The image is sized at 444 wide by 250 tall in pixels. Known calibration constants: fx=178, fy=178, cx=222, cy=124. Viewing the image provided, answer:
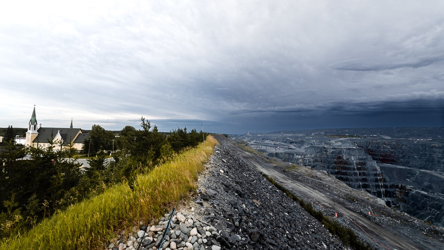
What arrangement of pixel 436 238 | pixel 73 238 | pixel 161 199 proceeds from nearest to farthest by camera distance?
pixel 73 238 < pixel 161 199 < pixel 436 238

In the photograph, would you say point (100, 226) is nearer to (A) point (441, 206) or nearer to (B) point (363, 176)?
(A) point (441, 206)

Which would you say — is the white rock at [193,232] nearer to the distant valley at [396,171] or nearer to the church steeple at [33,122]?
the distant valley at [396,171]

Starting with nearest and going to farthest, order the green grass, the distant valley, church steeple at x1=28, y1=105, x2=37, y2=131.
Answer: the green grass, the distant valley, church steeple at x1=28, y1=105, x2=37, y2=131

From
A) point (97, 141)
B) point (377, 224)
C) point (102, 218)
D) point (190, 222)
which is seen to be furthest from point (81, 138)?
point (377, 224)

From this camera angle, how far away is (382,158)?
107250 mm

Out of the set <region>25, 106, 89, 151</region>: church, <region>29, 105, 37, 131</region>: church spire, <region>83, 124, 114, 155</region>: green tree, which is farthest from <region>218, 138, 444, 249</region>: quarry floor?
<region>29, 105, 37, 131</region>: church spire

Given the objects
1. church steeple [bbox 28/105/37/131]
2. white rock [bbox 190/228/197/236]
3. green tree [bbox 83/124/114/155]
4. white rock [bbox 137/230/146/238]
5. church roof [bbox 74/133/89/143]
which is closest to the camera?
white rock [bbox 137/230/146/238]

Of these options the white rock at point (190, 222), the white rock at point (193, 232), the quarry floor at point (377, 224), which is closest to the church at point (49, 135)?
the quarry floor at point (377, 224)

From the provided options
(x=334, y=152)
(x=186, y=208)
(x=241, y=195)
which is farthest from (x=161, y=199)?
(x=334, y=152)

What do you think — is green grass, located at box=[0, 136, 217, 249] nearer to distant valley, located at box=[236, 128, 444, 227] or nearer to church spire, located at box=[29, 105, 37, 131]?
distant valley, located at box=[236, 128, 444, 227]

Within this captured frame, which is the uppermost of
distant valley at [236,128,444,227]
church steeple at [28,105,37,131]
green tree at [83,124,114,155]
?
church steeple at [28,105,37,131]

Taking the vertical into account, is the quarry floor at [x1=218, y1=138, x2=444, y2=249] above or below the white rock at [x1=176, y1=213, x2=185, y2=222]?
below

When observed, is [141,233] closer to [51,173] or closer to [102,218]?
[102,218]

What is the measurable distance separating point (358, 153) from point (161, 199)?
105081 mm
